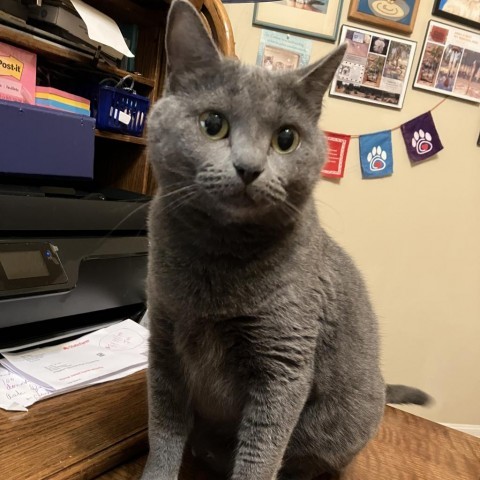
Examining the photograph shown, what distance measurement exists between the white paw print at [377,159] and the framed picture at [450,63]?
262 mm

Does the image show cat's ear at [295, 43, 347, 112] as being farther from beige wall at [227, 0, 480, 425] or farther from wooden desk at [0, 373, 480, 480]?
beige wall at [227, 0, 480, 425]

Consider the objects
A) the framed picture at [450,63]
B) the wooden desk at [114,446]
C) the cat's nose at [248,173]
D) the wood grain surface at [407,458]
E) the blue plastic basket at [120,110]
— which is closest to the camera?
the cat's nose at [248,173]

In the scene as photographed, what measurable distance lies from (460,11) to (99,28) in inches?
51.1

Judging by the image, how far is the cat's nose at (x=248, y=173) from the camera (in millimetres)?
485

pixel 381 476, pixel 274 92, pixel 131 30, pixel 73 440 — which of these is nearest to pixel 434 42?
pixel 131 30

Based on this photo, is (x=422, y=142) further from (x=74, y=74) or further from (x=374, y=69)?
(x=74, y=74)

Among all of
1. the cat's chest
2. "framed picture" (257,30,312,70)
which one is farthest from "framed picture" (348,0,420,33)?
the cat's chest

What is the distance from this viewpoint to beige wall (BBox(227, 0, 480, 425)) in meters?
1.63

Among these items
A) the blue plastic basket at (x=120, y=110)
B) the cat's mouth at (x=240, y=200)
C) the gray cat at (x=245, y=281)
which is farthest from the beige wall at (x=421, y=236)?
the cat's mouth at (x=240, y=200)

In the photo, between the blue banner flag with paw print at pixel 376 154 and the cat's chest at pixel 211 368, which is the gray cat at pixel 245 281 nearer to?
the cat's chest at pixel 211 368

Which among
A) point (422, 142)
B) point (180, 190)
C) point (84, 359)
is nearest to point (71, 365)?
point (84, 359)

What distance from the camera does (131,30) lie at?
46.4 inches

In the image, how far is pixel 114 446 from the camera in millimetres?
646

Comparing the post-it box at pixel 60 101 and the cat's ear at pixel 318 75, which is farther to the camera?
the post-it box at pixel 60 101
